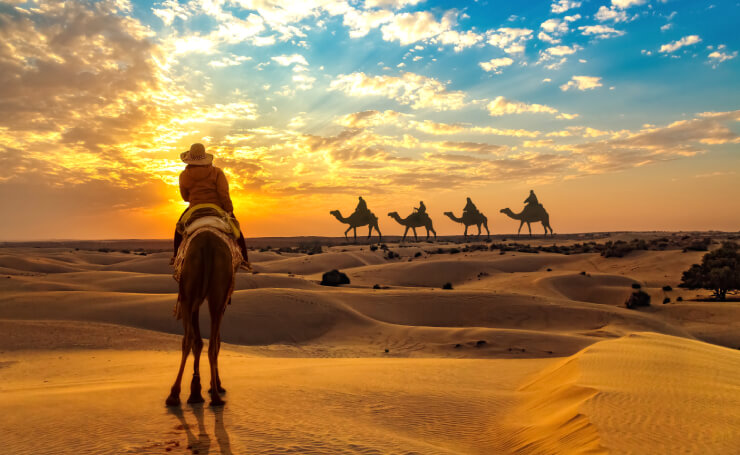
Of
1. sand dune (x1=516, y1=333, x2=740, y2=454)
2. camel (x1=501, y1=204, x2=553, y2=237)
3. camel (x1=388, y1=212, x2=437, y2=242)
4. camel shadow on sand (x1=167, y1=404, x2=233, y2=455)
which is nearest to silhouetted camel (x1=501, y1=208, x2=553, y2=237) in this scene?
camel (x1=501, y1=204, x2=553, y2=237)

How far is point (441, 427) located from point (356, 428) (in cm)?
137

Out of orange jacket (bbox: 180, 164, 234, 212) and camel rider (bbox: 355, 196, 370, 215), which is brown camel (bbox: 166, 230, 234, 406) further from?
camel rider (bbox: 355, 196, 370, 215)

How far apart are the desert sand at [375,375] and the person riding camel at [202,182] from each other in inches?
112

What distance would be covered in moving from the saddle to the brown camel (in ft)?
0.83

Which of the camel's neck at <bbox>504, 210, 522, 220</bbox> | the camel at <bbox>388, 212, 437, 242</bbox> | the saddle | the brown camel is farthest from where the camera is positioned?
the camel at <bbox>388, 212, 437, 242</bbox>

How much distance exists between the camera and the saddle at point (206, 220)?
688 cm

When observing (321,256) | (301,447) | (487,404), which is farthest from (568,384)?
(321,256)

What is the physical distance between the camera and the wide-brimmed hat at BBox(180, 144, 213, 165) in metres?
7.59

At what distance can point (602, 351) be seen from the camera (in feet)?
33.6

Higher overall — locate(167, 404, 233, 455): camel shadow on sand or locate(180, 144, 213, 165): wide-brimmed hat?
locate(180, 144, 213, 165): wide-brimmed hat

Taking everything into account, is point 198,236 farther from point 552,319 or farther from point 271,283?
point 271,283

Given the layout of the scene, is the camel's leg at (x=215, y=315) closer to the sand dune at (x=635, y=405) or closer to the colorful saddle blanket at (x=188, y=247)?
the colorful saddle blanket at (x=188, y=247)

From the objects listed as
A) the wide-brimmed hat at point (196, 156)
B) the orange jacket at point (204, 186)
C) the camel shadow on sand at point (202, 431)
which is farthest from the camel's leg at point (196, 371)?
the wide-brimmed hat at point (196, 156)

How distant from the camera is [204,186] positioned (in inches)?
299
